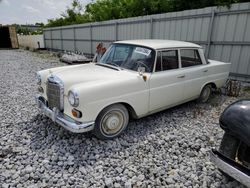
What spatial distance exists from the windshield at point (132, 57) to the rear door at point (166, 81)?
164 millimetres

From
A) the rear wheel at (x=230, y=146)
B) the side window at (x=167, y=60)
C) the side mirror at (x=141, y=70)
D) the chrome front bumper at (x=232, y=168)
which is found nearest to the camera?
the chrome front bumper at (x=232, y=168)

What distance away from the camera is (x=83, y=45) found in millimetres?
14391

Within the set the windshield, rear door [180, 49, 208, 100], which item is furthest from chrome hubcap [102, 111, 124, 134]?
rear door [180, 49, 208, 100]

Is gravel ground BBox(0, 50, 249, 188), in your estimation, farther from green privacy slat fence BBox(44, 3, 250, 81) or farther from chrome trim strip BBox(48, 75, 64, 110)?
green privacy slat fence BBox(44, 3, 250, 81)

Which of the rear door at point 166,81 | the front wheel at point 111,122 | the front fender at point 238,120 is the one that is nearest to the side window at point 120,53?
the rear door at point 166,81

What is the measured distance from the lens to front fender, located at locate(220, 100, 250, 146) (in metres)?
1.95

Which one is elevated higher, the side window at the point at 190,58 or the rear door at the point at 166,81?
the side window at the point at 190,58

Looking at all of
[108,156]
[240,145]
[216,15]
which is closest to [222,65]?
[216,15]

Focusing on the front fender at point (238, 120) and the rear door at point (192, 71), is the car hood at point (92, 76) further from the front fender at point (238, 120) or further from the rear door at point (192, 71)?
the front fender at point (238, 120)

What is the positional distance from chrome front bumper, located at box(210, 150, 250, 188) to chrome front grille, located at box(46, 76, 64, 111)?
2.29 metres

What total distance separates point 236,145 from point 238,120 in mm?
313

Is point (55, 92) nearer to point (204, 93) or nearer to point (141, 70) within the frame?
point (141, 70)

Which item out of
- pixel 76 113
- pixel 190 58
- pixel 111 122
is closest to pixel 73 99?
pixel 76 113

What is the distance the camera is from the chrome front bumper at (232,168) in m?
1.92
